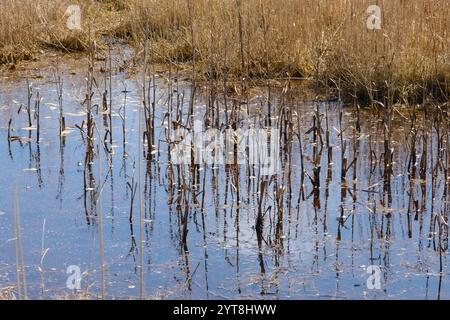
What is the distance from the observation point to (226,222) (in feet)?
16.7

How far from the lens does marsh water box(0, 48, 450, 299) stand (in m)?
4.30

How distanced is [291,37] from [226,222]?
3541 mm

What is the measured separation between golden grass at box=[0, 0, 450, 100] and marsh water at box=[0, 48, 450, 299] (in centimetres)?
63

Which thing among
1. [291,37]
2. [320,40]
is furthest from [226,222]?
[291,37]

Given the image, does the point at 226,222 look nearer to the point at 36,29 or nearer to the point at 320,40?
the point at 320,40

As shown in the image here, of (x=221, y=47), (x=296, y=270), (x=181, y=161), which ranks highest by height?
(x=221, y=47)

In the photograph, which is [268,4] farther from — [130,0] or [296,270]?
[296,270]

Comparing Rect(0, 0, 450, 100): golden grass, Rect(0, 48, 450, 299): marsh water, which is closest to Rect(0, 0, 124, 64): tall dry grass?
Rect(0, 0, 450, 100): golden grass

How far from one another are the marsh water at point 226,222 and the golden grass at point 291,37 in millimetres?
630

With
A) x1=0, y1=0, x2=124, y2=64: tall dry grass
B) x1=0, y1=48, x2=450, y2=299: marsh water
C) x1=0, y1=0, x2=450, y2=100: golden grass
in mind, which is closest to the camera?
x1=0, y1=48, x2=450, y2=299: marsh water

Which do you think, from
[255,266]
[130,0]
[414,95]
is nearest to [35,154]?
[255,266]

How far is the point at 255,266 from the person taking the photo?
451cm

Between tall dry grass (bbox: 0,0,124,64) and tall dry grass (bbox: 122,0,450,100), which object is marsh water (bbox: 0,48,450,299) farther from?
tall dry grass (bbox: 0,0,124,64)

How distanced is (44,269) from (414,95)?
3.82 metres
